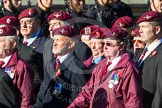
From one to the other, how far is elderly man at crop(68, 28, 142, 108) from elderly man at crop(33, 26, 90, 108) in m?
0.46

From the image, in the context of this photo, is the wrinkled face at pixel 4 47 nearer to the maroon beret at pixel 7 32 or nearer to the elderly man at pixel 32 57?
the maroon beret at pixel 7 32

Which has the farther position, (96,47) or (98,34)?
(96,47)

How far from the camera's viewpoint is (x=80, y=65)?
8.64 m

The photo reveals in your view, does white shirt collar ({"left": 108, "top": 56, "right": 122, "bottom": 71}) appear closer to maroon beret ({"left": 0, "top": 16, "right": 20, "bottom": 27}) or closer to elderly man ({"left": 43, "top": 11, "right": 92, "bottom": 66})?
elderly man ({"left": 43, "top": 11, "right": 92, "bottom": 66})

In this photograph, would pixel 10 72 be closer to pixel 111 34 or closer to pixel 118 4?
pixel 111 34

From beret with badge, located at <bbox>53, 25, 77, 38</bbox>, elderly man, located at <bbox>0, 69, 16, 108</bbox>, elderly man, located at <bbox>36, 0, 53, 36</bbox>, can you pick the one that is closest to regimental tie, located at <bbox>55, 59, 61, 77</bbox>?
beret with badge, located at <bbox>53, 25, 77, 38</bbox>

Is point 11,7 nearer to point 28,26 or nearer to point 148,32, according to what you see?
point 28,26

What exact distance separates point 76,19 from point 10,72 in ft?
9.18

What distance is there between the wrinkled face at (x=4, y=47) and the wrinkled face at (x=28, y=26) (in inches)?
66.0

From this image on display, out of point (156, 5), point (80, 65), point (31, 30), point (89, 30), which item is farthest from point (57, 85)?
Result: point (156, 5)

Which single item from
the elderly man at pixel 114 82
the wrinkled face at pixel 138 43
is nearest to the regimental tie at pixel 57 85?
the elderly man at pixel 114 82

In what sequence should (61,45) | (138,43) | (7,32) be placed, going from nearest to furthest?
(7,32) < (61,45) < (138,43)

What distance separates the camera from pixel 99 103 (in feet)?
25.8

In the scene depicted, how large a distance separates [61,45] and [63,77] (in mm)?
415
